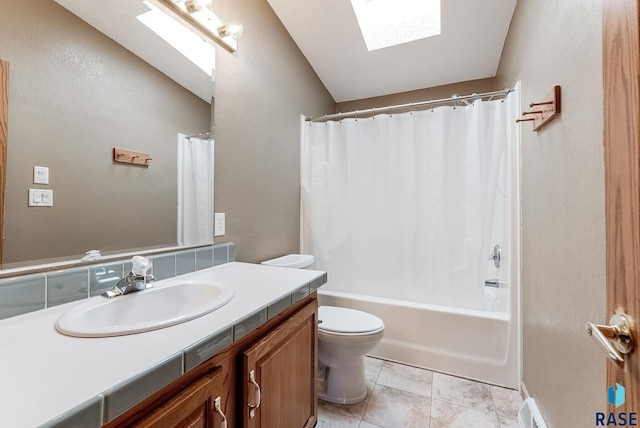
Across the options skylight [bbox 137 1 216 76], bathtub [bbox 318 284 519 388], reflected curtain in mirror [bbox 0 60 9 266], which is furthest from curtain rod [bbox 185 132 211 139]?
bathtub [bbox 318 284 519 388]

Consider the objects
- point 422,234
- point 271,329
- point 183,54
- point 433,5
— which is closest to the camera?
point 271,329

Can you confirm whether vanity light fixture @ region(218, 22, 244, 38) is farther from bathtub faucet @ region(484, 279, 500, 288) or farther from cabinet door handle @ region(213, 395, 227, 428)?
bathtub faucet @ region(484, 279, 500, 288)

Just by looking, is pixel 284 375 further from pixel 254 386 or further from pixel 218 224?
pixel 218 224

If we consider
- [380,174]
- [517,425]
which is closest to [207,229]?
[380,174]

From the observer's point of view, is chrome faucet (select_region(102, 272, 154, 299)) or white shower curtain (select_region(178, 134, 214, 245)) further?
white shower curtain (select_region(178, 134, 214, 245))

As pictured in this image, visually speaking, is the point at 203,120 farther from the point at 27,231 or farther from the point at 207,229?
the point at 27,231

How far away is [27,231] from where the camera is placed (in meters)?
0.84

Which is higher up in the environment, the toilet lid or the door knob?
the door knob

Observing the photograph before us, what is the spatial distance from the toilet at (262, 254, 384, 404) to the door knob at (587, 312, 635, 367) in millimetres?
1128

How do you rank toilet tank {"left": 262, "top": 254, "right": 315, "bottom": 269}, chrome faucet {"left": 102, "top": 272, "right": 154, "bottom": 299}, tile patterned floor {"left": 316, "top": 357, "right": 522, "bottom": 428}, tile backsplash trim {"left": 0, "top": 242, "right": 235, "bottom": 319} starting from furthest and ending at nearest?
toilet tank {"left": 262, "top": 254, "right": 315, "bottom": 269}
tile patterned floor {"left": 316, "top": 357, "right": 522, "bottom": 428}
chrome faucet {"left": 102, "top": 272, "right": 154, "bottom": 299}
tile backsplash trim {"left": 0, "top": 242, "right": 235, "bottom": 319}

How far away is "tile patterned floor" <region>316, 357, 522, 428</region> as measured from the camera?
142 centimetres

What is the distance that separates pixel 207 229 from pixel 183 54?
856 mm

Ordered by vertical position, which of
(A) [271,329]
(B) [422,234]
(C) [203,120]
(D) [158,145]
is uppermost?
(C) [203,120]

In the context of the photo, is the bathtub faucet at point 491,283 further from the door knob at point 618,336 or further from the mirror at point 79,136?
the mirror at point 79,136
